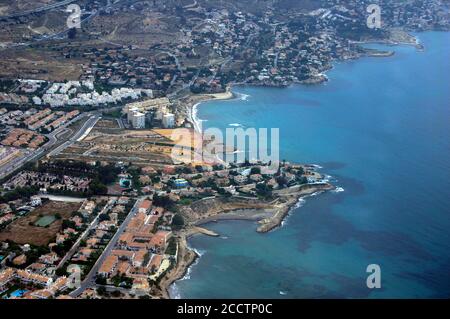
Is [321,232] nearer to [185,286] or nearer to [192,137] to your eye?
[185,286]

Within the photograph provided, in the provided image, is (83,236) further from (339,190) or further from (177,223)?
(339,190)

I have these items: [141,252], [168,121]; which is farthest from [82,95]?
[141,252]

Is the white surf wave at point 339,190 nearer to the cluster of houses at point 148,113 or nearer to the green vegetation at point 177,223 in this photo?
the green vegetation at point 177,223

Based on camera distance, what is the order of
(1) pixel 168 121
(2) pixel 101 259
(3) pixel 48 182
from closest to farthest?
1. (2) pixel 101 259
2. (3) pixel 48 182
3. (1) pixel 168 121

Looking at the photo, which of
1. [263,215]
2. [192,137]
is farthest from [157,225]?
[192,137]

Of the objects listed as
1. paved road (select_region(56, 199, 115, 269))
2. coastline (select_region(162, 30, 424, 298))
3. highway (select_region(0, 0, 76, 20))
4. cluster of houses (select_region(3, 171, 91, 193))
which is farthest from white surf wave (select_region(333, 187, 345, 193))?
highway (select_region(0, 0, 76, 20))
